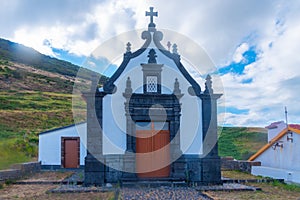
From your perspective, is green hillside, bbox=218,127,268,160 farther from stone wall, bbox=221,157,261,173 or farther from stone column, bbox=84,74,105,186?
stone column, bbox=84,74,105,186

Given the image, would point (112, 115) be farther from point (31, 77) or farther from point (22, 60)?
point (22, 60)

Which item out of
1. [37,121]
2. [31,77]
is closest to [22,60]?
[31,77]

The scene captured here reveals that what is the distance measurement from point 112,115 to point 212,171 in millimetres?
4259

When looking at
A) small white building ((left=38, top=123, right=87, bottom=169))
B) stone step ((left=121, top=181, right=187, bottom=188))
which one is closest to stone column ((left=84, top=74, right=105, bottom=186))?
stone step ((left=121, top=181, right=187, bottom=188))

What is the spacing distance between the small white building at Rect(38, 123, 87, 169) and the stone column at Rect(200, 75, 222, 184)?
7.98 m

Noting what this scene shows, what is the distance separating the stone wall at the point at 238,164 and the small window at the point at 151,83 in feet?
23.0

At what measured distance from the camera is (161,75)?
1288 cm

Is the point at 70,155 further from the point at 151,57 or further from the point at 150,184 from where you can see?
the point at 151,57

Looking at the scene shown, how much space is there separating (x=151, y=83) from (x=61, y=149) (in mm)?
8071

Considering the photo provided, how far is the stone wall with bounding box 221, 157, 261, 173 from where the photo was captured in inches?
650

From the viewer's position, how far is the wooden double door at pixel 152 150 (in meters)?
12.2

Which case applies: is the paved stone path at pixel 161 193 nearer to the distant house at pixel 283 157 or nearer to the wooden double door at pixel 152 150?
the wooden double door at pixel 152 150

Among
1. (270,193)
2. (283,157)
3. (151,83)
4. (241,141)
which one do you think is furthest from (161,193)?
(241,141)

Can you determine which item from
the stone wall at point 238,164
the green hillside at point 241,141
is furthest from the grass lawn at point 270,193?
the green hillside at point 241,141
